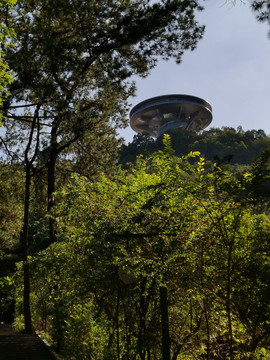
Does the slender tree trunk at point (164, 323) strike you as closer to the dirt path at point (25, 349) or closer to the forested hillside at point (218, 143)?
the dirt path at point (25, 349)

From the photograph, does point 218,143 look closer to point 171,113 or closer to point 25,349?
point 171,113

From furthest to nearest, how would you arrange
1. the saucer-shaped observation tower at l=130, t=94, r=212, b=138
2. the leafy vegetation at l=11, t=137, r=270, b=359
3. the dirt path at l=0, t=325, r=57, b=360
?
the saucer-shaped observation tower at l=130, t=94, r=212, b=138
the dirt path at l=0, t=325, r=57, b=360
the leafy vegetation at l=11, t=137, r=270, b=359

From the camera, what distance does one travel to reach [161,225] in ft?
14.0

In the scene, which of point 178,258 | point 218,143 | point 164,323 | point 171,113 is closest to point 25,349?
point 164,323

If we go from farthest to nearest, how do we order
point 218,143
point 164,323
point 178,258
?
point 218,143 → point 178,258 → point 164,323

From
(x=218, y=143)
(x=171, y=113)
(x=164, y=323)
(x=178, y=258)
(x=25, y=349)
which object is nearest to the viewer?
(x=164, y=323)

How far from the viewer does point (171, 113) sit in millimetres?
77312

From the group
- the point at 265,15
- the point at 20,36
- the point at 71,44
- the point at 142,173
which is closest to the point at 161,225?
the point at 142,173

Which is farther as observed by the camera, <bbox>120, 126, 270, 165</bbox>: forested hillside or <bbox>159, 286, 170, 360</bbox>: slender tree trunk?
<bbox>120, 126, 270, 165</bbox>: forested hillside

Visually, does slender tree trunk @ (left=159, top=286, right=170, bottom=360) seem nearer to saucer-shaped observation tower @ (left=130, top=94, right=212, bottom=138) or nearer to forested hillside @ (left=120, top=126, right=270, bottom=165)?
forested hillside @ (left=120, top=126, right=270, bottom=165)

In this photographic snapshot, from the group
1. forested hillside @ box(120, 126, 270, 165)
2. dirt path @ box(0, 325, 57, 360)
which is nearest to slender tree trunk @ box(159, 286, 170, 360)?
dirt path @ box(0, 325, 57, 360)

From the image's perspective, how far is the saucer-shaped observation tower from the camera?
71.6m

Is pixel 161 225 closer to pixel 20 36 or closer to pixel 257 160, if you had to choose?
pixel 257 160

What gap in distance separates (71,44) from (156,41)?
2301 millimetres
